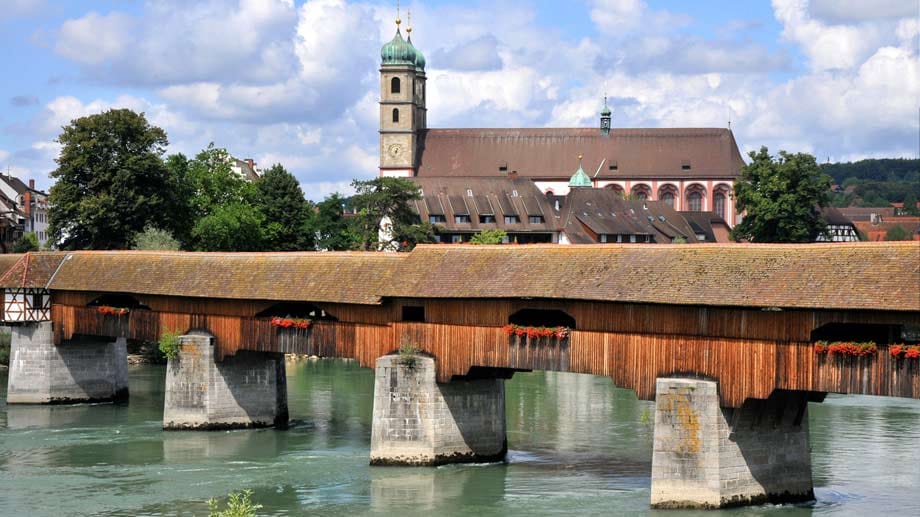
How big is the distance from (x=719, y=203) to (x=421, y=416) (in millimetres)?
90383

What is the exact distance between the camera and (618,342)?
30.4 m

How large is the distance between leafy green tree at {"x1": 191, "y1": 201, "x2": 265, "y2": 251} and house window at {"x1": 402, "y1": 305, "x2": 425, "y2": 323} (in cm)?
3506

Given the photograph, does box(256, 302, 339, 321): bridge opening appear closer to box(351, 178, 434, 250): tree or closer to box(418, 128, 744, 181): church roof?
box(351, 178, 434, 250): tree

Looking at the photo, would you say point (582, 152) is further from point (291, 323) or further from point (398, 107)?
point (291, 323)

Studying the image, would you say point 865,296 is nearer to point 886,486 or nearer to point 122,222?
point 886,486

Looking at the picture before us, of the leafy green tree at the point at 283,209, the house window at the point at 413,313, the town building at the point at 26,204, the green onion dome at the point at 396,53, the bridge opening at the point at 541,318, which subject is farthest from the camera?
the green onion dome at the point at 396,53

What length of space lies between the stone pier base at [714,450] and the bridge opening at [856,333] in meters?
1.29

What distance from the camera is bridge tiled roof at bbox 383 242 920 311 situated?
26.3 meters

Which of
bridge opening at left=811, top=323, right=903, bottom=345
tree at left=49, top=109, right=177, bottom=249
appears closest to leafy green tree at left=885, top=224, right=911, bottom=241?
tree at left=49, top=109, right=177, bottom=249

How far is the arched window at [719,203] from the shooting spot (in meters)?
120

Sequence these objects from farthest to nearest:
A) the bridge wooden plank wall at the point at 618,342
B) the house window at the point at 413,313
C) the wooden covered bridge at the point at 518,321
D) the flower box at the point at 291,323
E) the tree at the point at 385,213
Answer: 1. the tree at the point at 385,213
2. the flower box at the point at 291,323
3. the house window at the point at 413,313
4. the wooden covered bridge at the point at 518,321
5. the bridge wooden plank wall at the point at 618,342

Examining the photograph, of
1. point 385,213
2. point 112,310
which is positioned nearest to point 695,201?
point 385,213

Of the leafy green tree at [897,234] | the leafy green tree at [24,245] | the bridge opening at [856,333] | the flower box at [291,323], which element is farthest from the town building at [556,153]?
the bridge opening at [856,333]

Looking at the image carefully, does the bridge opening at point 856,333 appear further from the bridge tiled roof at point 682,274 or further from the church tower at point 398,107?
the church tower at point 398,107
